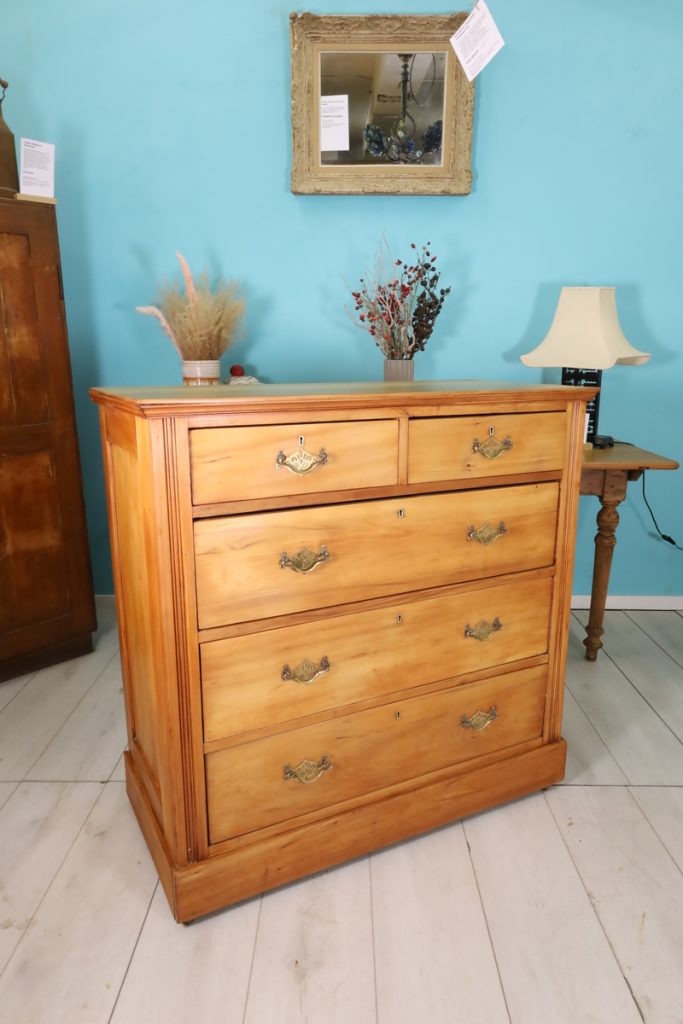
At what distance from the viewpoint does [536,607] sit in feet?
5.35

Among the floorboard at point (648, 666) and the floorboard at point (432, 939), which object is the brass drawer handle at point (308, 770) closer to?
the floorboard at point (432, 939)

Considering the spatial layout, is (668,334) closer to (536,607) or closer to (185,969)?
(536,607)

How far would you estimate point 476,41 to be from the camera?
2.26 meters

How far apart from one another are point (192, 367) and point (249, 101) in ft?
3.46

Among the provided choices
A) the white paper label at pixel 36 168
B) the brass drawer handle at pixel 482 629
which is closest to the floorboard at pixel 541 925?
→ the brass drawer handle at pixel 482 629

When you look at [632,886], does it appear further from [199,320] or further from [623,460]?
[199,320]

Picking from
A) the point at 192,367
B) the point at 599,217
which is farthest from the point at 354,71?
the point at 192,367

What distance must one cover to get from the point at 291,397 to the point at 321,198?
150 centimetres

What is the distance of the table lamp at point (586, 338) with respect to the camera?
2.26 m

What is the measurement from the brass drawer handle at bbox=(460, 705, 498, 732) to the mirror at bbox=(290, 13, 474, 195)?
1.74 m

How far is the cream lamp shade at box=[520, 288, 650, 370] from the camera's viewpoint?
7.41ft

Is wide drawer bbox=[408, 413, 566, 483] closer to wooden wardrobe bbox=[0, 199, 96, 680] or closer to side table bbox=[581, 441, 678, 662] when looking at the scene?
side table bbox=[581, 441, 678, 662]

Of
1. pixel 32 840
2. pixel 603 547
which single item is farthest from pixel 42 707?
pixel 603 547

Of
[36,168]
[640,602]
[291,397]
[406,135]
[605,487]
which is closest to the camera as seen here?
[291,397]
